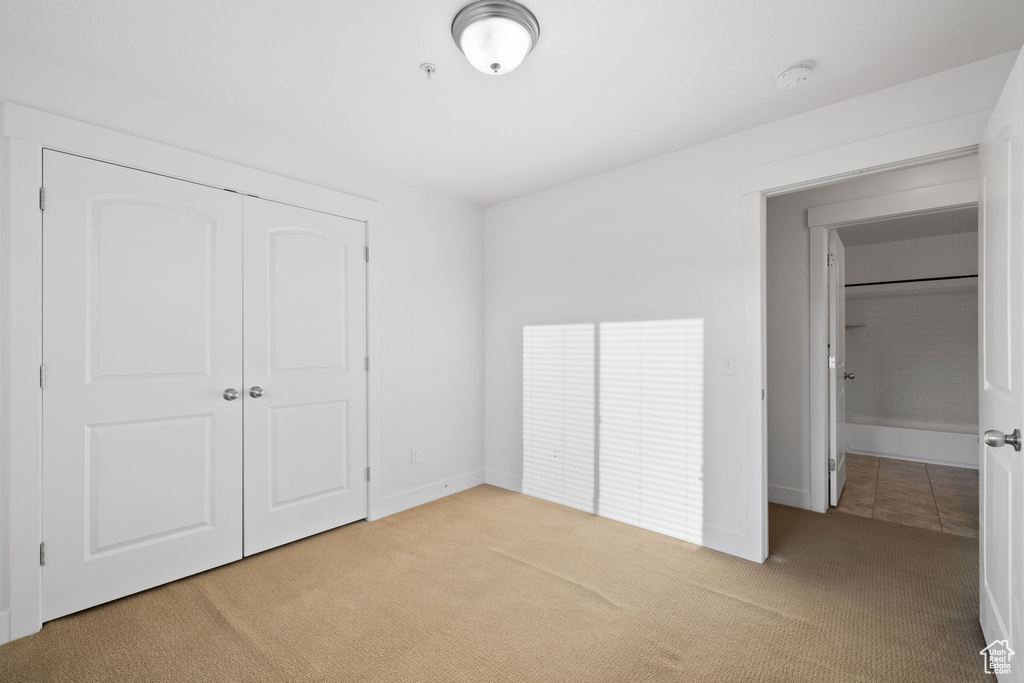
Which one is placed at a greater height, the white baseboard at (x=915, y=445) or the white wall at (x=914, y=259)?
the white wall at (x=914, y=259)

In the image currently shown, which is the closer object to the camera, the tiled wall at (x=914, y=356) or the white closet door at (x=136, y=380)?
the white closet door at (x=136, y=380)

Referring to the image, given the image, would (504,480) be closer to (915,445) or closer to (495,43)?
(495,43)

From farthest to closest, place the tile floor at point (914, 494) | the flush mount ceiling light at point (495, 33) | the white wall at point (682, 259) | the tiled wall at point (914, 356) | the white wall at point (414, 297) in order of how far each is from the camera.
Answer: the tiled wall at point (914, 356)
the tile floor at point (914, 494)
the white wall at point (414, 297)
the white wall at point (682, 259)
the flush mount ceiling light at point (495, 33)

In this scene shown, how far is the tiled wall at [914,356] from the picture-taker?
5.41 meters

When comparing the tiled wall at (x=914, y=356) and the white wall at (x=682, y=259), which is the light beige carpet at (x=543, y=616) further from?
the tiled wall at (x=914, y=356)

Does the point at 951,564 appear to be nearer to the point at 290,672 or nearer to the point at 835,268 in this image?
the point at 835,268

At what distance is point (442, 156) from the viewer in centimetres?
313

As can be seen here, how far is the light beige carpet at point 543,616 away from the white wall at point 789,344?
60cm

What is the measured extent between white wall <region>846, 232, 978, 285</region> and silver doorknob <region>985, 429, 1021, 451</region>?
4.72m

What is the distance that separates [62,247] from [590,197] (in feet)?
9.74

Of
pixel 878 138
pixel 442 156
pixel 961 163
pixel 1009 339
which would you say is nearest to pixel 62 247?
pixel 442 156

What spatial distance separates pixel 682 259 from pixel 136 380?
3056 mm

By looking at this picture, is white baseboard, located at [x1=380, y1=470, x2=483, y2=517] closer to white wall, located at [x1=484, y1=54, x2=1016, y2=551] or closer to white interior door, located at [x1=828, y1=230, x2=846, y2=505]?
white wall, located at [x1=484, y1=54, x2=1016, y2=551]

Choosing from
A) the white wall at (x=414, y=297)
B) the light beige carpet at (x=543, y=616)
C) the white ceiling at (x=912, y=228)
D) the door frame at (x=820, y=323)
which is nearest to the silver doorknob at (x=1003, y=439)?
the light beige carpet at (x=543, y=616)
